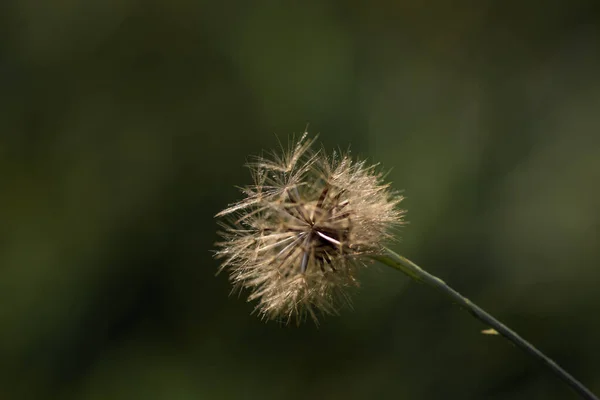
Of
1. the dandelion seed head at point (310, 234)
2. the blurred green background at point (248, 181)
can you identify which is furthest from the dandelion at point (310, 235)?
the blurred green background at point (248, 181)

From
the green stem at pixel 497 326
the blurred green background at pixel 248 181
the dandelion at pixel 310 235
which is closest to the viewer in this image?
the green stem at pixel 497 326

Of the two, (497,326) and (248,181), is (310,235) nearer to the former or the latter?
(497,326)

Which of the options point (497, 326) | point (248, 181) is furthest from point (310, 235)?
point (248, 181)

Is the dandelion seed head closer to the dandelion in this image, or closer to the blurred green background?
the dandelion

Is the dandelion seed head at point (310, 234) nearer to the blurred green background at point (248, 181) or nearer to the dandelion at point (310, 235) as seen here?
the dandelion at point (310, 235)

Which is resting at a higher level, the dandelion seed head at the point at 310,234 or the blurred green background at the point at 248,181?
the blurred green background at the point at 248,181

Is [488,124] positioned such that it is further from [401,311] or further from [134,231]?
[134,231]

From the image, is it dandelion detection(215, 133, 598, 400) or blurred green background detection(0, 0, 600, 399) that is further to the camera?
blurred green background detection(0, 0, 600, 399)

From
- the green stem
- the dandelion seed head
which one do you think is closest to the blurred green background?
the dandelion seed head
